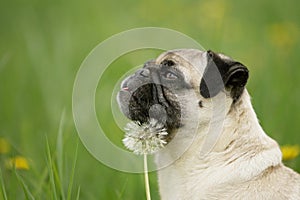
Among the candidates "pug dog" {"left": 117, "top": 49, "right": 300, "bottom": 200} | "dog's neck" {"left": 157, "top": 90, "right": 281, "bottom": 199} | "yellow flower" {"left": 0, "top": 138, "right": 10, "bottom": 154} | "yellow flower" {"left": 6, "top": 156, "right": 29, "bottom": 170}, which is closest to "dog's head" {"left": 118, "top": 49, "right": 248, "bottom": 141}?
"pug dog" {"left": 117, "top": 49, "right": 300, "bottom": 200}

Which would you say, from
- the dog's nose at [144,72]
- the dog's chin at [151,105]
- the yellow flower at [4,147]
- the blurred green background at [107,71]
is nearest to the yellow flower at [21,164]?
the blurred green background at [107,71]

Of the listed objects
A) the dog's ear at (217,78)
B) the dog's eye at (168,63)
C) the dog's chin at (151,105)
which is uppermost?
the dog's eye at (168,63)

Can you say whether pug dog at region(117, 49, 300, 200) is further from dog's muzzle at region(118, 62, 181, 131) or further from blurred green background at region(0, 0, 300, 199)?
blurred green background at region(0, 0, 300, 199)

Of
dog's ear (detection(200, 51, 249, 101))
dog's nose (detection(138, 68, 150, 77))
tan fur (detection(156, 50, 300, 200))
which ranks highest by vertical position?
dog's nose (detection(138, 68, 150, 77))

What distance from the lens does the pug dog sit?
4.52m

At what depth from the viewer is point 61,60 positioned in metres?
9.05

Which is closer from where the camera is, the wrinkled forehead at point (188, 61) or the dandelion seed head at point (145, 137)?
the dandelion seed head at point (145, 137)

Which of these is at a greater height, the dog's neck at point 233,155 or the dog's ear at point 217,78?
the dog's ear at point 217,78

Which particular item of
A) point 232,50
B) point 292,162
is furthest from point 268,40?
point 292,162

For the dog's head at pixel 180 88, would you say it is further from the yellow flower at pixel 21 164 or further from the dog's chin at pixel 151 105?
the yellow flower at pixel 21 164

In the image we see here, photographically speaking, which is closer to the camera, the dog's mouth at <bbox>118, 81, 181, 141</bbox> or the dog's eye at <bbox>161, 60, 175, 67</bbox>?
the dog's mouth at <bbox>118, 81, 181, 141</bbox>

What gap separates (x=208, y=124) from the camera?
15.3 ft

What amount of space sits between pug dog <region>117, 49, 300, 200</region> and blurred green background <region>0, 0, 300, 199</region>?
0.54 meters

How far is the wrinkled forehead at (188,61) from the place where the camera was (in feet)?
15.3
